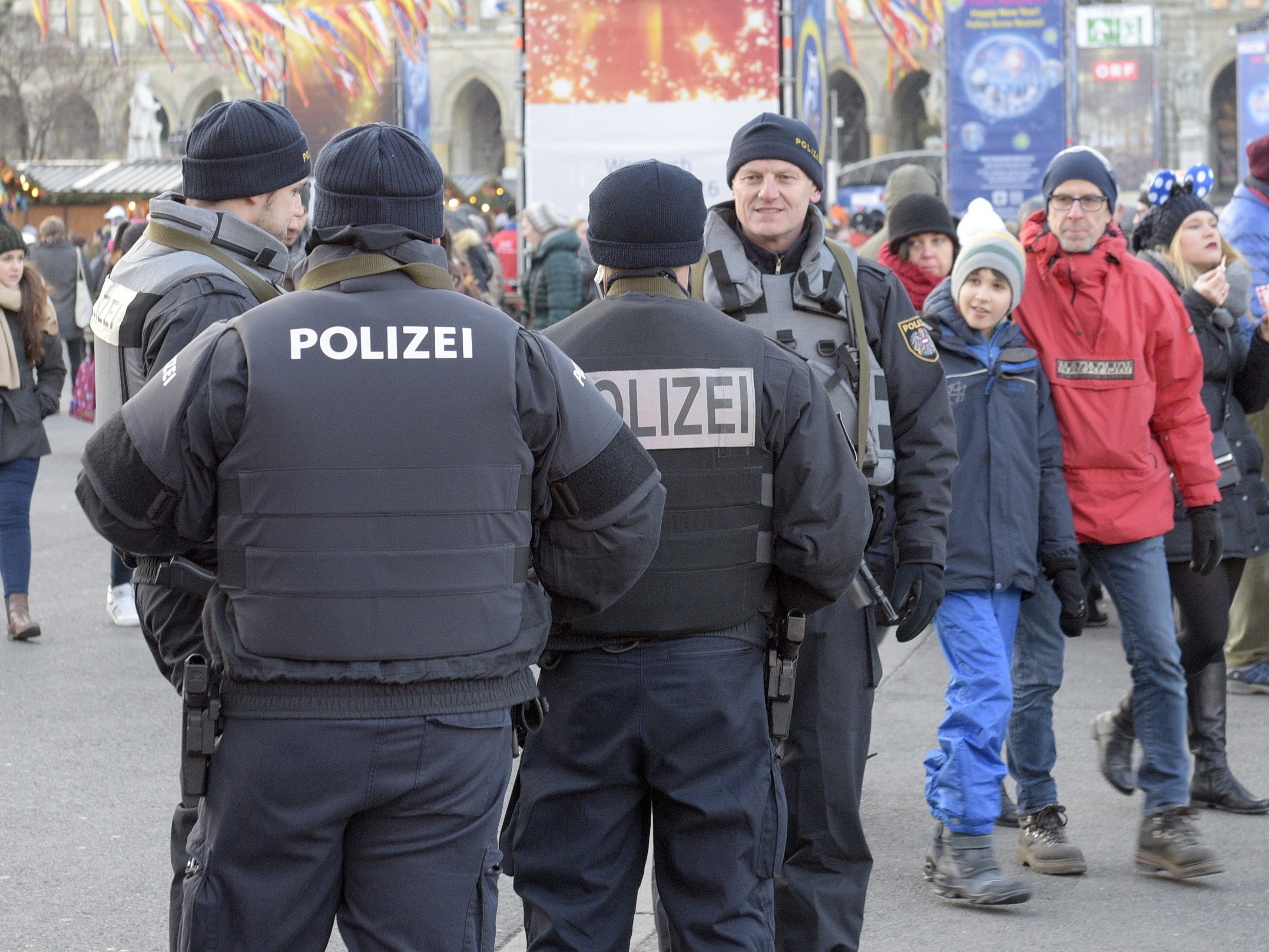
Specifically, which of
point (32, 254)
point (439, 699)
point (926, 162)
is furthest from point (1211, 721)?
point (926, 162)

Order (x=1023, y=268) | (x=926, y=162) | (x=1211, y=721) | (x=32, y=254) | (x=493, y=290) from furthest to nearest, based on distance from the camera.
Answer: (x=926, y=162) → (x=32, y=254) → (x=493, y=290) → (x=1211, y=721) → (x=1023, y=268)

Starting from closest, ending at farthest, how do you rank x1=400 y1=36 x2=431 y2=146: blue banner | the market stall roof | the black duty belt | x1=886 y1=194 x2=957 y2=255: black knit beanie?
the black duty belt → x1=886 y1=194 x2=957 y2=255: black knit beanie → x1=400 y1=36 x2=431 y2=146: blue banner → the market stall roof

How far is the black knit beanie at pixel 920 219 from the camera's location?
20.4ft

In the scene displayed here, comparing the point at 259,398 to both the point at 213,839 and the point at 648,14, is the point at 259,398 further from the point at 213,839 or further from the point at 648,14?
the point at 648,14

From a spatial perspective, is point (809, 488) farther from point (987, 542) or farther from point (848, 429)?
point (987, 542)

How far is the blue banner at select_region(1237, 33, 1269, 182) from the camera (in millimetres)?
25578

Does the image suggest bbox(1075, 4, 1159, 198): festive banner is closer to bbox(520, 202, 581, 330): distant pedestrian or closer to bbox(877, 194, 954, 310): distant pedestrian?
bbox(520, 202, 581, 330): distant pedestrian

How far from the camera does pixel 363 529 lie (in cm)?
259

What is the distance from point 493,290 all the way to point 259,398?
1167cm

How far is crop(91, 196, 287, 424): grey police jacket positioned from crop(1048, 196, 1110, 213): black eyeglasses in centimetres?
227

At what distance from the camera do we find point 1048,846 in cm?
473

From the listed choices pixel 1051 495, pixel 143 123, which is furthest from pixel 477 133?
pixel 1051 495

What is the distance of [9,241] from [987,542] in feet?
17.3

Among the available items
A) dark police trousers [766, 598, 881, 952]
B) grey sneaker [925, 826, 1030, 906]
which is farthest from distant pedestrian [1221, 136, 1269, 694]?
dark police trousers [766, 598, 881, 952]
